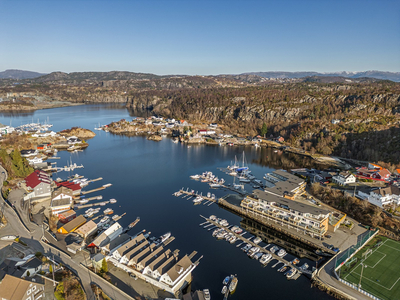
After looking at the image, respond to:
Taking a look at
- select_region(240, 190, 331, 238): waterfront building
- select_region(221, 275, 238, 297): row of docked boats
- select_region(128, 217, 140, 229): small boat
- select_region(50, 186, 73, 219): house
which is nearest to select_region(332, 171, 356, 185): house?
select_region(240, 190, 331, 238): waterfront building

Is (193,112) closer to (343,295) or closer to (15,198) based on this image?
(15,198)

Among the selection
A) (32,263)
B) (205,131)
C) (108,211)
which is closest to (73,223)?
(108,211)

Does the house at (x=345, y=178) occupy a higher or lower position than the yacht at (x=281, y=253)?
higher

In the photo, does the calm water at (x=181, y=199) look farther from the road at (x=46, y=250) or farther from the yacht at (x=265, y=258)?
the road at (x=46, y=250)

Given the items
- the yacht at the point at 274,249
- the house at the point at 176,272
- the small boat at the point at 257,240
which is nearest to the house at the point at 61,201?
the house at the point at 176,272

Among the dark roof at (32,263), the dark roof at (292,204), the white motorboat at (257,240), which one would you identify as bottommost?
the white motorboat at (257,240)

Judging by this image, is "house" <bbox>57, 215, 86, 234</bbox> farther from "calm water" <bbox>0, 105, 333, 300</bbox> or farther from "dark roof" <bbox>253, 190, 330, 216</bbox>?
"dark roof" <bbox>253, 190, 330, 216</bbox>

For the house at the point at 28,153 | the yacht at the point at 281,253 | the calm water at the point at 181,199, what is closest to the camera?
the calm water at the point at 181,199
